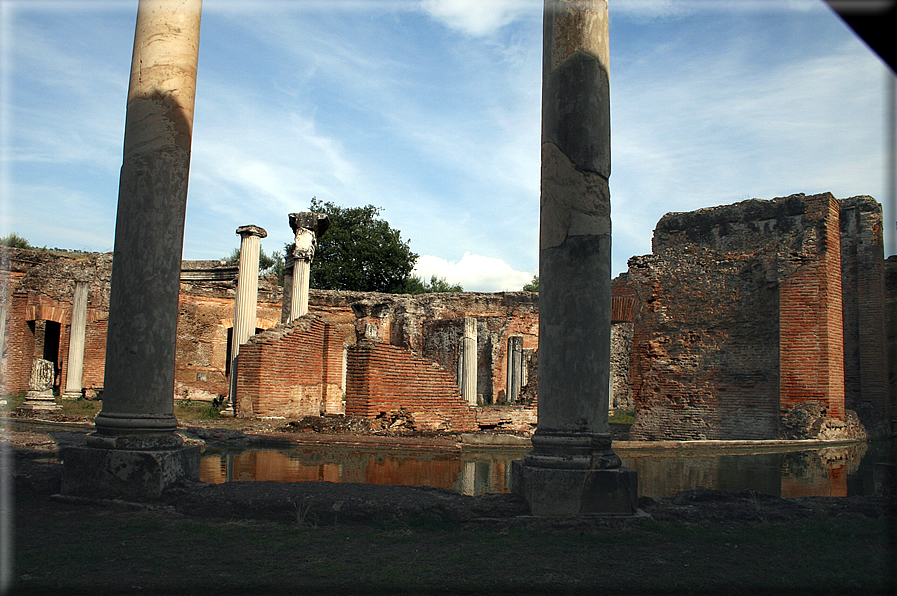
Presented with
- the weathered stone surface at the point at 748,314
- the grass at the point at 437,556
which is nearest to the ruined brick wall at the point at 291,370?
the weathered stone surface at the point at 748,314

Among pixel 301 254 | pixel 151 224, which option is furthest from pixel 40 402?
pixel 151 224

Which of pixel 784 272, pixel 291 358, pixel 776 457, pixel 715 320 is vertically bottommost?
pixel 776 457

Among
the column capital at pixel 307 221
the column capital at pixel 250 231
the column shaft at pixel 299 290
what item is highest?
the column capital at pixel 307 221

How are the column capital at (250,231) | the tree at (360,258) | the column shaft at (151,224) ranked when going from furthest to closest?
the tree at (360,258) → the column capital at (250,231) → the column shaft at (151,224)

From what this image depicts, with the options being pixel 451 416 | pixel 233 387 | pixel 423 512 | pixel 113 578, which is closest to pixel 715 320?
pixel 451 416

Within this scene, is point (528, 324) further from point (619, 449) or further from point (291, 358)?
point (619, 449)

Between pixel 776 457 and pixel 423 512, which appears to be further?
pixel 776 457

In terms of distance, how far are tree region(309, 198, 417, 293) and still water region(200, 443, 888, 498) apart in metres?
28.5

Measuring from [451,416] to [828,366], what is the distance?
7.38 meters

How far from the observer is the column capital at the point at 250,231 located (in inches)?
613

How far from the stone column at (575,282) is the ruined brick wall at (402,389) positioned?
304 inches

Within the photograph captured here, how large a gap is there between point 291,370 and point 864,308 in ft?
45.3

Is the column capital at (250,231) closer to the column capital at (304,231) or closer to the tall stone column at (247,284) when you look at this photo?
the tall stone column at (247,284)

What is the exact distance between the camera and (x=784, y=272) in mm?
12969
